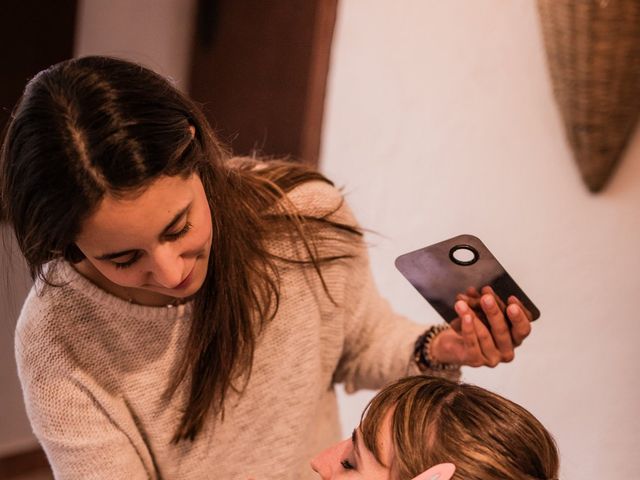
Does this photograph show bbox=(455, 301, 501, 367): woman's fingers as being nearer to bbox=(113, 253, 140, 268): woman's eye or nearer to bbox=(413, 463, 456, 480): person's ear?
bbox=(413, 463, 456, 480): person's ear

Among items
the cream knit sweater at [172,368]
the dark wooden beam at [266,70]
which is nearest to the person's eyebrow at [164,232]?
the cream knit sweater at [172,368]

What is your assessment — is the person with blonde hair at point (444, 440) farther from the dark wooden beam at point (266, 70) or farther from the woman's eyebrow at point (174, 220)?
the dark wooden beam at point (266, 70)

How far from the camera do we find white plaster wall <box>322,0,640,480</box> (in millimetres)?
1207

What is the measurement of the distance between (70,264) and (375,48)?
32.3 inches

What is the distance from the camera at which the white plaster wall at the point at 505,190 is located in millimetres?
Answer: 1207

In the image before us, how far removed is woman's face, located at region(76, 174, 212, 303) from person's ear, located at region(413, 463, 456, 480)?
320 millimetres

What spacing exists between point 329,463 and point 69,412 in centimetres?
33

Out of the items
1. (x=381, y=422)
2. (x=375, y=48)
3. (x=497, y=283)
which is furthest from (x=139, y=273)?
(x=375, y=48)

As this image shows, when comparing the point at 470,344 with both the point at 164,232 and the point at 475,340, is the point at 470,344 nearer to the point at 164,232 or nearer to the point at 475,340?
the point at 475,340

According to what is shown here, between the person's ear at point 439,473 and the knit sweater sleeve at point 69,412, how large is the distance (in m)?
0.44

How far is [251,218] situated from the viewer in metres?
1.04

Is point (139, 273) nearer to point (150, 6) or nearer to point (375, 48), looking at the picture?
point (375, 48)

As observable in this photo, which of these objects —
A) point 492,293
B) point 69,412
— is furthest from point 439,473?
point 69,412

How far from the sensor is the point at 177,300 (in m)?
1.03
